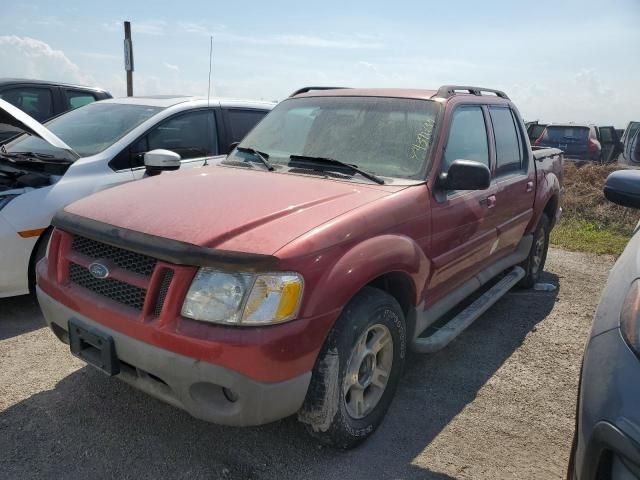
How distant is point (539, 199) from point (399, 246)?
9.02 feet

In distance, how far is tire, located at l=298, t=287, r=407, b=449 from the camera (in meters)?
2.40

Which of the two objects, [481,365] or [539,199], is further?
[539,199]

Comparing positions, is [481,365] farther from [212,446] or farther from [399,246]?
[212,446]

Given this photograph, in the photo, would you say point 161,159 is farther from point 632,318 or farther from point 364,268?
point 632,318

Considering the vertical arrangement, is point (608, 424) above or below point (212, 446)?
above

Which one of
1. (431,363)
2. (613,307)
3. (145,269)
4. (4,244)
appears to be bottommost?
(431,363)

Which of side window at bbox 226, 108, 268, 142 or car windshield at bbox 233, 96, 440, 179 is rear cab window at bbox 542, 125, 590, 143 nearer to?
side window at bbox 226, 108, 268, 142

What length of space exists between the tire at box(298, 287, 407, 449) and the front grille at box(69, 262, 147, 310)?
88cm

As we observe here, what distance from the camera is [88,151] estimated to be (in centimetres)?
464

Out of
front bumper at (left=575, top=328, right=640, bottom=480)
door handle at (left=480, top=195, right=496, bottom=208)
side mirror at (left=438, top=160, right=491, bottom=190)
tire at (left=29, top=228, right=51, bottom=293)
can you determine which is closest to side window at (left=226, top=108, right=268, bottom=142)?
tire at (left=29, top=228, right=51, bottom=293)

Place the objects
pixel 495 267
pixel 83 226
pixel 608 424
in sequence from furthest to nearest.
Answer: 1. pixel 495 267
2. pixel 83 226
3. pixel 608 424

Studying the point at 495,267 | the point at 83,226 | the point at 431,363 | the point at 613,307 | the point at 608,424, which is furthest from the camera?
the point at 495,267

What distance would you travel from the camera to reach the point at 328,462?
262cm

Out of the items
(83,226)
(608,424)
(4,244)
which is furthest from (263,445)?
(4,244)
